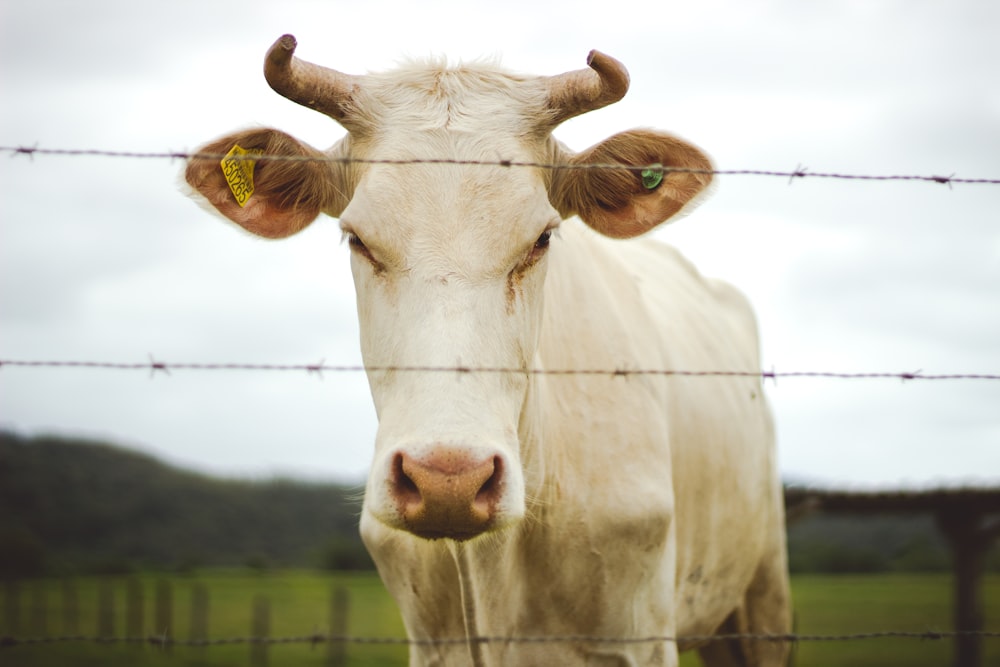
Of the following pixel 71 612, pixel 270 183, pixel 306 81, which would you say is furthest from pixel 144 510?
pixel 306 81

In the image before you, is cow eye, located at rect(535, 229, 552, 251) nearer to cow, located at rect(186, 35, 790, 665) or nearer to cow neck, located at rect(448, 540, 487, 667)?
cow, located at rect(186, 35, 790, 665)

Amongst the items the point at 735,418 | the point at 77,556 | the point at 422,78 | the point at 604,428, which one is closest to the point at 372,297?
the point at 422,78

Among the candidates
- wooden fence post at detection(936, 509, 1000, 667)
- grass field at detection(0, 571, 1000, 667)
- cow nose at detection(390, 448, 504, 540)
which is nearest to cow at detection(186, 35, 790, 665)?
cow nose at detection(390, 448, 504, 540)

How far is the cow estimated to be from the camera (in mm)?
2643

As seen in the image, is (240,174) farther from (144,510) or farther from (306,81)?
(144,510)

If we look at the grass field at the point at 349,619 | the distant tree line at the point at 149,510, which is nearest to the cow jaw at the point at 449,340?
the grass field at the point at 349,619

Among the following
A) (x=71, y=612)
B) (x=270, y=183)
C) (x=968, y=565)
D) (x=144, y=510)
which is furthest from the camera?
(x=144, y=510)

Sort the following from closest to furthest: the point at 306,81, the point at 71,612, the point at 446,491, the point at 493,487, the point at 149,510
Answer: the point at 446,491 → the point at 493,487 → the point at 306,81 → the point at 71,612 → the point at 149,510

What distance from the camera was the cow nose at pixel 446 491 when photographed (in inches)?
95.1

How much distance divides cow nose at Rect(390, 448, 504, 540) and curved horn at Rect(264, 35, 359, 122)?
1.23 meters

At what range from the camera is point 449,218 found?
2.84 metres

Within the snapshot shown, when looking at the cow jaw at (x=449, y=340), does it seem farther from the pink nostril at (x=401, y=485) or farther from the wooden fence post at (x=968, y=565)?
the wooden fence post at (x=968, y=565)

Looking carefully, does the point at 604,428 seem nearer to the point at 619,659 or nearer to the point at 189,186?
the point at 619,659

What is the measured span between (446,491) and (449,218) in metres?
0.80
